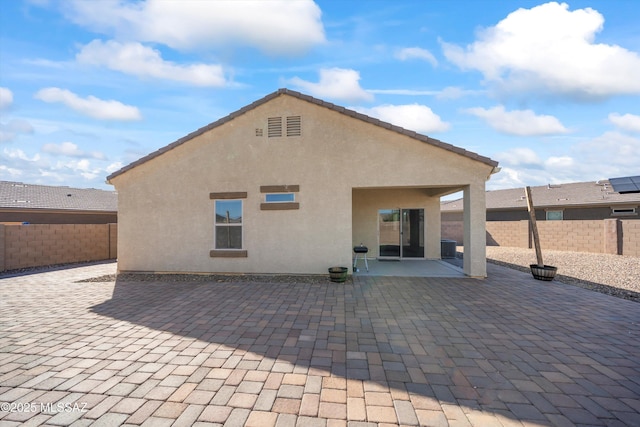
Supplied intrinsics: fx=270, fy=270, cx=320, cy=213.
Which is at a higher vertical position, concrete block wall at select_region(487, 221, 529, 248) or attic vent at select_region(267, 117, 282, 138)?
attic vent at select_region(267, 117, 282, 138)

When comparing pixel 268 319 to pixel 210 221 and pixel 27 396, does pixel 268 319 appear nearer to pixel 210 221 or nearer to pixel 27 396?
pixel 27 396

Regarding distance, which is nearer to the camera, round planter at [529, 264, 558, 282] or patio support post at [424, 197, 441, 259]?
round planter at [529, 264, 558, 282]

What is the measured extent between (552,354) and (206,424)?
468 cm

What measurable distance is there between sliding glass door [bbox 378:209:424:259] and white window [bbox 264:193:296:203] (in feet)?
16.7

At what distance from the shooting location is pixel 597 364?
3.67 meters

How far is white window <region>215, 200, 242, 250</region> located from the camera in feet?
31.0

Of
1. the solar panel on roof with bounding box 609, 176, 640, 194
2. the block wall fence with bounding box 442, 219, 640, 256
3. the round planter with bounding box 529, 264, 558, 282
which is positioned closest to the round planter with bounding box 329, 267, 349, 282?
the round planter with bounding box 529, 264, 558, 282

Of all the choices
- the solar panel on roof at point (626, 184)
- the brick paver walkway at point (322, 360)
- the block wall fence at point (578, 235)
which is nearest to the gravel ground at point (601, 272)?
the block wall fence at point (578, 235)

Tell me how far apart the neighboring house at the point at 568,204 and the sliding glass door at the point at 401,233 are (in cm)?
1405

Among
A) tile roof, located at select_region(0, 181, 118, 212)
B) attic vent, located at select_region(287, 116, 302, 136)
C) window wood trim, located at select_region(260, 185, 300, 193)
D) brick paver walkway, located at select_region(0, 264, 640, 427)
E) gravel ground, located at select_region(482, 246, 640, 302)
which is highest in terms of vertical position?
attic vent, located at select_region(287, 116, 302, 136)

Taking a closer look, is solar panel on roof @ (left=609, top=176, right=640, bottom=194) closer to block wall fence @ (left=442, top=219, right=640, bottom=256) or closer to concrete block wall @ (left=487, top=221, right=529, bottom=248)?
block wall fence @ (left=442, top=219, right=640, bottom=256)

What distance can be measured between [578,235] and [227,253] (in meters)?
19.3

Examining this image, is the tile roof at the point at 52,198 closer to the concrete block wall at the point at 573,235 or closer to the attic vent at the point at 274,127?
the attic vent at the point at 274,127

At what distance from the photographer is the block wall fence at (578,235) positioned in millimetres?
13820
